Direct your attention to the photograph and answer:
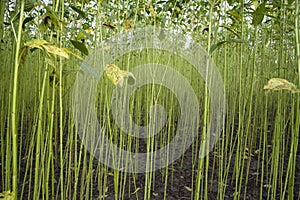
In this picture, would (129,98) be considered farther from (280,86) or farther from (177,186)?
(280,86)

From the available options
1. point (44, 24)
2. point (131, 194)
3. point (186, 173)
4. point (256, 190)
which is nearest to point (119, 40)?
point (44, 24)

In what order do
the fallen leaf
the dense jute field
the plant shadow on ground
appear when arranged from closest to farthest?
the fallen leaf, the dense jute field, the plant shadow on ground

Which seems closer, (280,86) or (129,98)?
(280,86)

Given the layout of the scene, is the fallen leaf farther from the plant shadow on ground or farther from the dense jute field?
the plant shadow on ground

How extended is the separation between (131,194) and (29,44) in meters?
1.06

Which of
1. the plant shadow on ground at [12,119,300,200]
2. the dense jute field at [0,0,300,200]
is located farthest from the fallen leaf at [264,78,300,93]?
the plant shadow on ground at [12,119,300,200]

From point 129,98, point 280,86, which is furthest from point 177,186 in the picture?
point 280,86

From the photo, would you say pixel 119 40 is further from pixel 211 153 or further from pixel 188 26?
pixel 211 153

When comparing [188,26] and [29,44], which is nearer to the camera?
[29,44]

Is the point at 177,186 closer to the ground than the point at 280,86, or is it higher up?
closer to the ground

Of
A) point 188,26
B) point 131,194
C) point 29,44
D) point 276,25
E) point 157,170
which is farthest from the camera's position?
point 188,26

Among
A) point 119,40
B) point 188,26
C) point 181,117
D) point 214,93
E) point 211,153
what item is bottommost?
point 211,153

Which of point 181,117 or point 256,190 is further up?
point 181,117

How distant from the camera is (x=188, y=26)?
196cm
